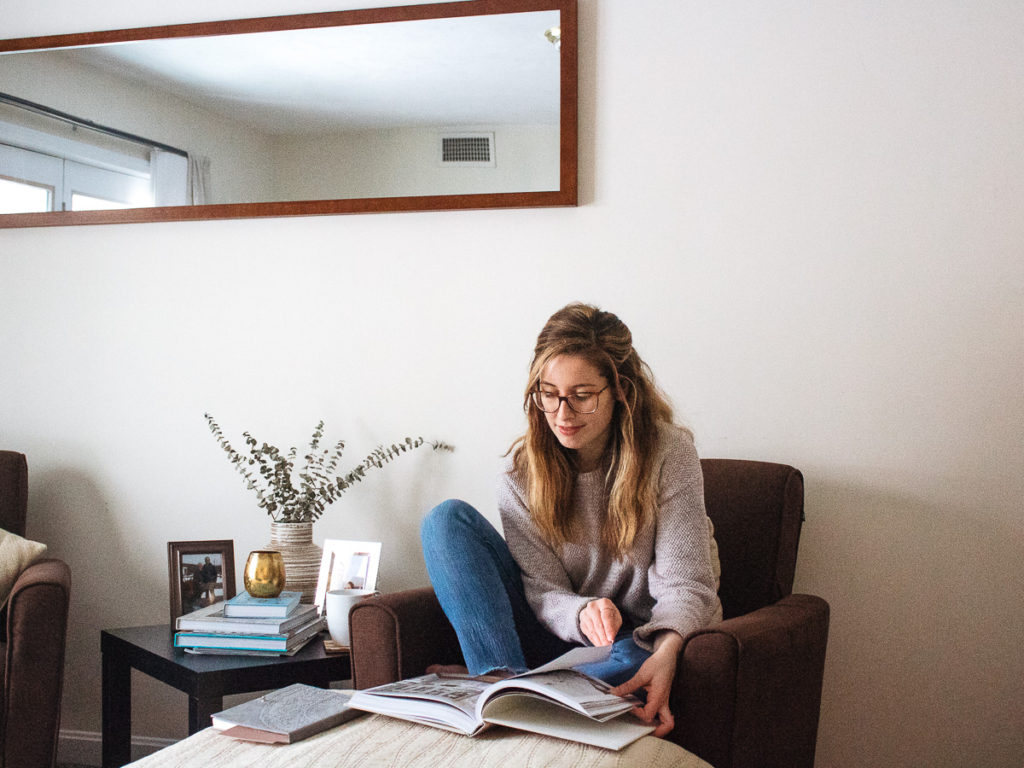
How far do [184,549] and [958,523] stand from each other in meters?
1.68

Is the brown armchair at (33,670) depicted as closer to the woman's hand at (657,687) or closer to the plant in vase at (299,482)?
the plant in vase at (299,482)

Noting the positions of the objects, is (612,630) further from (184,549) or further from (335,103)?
(335,103)

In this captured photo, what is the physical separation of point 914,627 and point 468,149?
146cm

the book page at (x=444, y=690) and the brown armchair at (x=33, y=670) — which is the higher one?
the book page at (x=444, y=690)

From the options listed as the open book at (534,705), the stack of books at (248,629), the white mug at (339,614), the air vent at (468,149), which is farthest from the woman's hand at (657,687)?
the air vent at (468,149)

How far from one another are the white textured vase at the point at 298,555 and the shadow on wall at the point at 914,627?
108 cm

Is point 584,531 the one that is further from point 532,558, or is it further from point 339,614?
point 339,614

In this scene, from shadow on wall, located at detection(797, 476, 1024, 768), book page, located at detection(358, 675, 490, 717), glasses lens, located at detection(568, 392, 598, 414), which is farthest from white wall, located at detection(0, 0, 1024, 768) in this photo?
book page, located at detection(358, 675, 490, 717)

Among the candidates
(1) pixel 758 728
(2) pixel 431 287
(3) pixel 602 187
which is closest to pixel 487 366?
(2) pixel 431 287

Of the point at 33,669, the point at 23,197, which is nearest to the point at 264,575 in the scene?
the point at 33,669

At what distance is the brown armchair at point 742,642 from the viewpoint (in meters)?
1.35

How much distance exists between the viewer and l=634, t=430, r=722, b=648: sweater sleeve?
4.81ft

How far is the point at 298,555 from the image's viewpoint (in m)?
2.08

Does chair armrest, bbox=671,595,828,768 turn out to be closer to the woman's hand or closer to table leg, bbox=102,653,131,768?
the woman's hand
